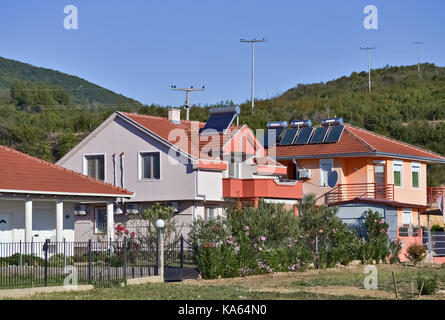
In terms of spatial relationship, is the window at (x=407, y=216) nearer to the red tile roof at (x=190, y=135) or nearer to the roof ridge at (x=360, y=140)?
the roof ridge at (x=360, y=140)

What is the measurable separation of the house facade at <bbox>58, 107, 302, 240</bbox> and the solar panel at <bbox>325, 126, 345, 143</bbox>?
4297mm

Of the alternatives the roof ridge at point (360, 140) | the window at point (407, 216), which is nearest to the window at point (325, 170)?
the roof ridge at point (360, 140)

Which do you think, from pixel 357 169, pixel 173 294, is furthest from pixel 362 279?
pixel 357 169

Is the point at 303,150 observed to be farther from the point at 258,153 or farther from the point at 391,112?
the point at 391,112

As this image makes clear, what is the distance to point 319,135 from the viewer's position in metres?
Result: 50.0

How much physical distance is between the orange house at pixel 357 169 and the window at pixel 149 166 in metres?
9.17

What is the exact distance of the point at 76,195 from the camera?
35.6 meters

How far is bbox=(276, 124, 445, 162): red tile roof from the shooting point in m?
47.2

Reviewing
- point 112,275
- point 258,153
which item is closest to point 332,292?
point 112,275

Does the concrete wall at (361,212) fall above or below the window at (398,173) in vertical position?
below

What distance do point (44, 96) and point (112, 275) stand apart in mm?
82305

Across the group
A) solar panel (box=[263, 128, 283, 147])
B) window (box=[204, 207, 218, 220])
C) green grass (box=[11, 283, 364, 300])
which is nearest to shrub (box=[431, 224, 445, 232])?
solar panel (box=[263, 128, 283, 147])

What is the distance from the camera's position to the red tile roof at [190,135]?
4291 cm
